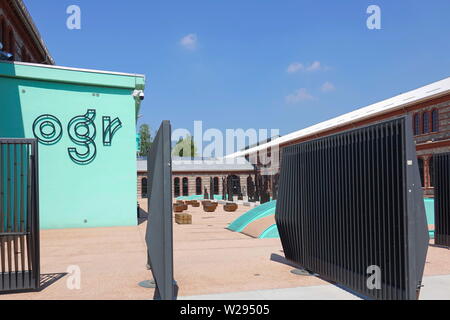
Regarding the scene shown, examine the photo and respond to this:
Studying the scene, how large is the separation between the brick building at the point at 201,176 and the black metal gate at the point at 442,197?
41038 millimetres

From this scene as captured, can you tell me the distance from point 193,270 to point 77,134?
1183 cm

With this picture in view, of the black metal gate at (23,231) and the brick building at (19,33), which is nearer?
the black metal gate at (23,231)

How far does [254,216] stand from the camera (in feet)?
56.0

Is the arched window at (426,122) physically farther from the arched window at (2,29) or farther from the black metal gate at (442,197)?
the arched window at (2,29)

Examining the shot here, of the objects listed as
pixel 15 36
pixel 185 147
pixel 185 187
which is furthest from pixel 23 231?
pixel 185 147

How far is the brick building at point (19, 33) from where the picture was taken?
2050 centimetres

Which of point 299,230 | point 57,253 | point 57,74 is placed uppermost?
point 57,74

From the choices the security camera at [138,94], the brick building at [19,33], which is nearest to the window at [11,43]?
the brick building at [19,33]

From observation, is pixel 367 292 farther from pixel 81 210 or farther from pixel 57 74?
pixel 57 74

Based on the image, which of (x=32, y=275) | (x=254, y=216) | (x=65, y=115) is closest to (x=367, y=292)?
(x=32, y=275)

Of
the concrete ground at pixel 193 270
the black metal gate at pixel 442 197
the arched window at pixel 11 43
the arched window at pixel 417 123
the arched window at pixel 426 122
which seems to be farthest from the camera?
the arched window at pixel 417 123

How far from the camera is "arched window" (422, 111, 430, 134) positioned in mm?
30925

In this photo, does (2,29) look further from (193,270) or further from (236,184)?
(236,184)
